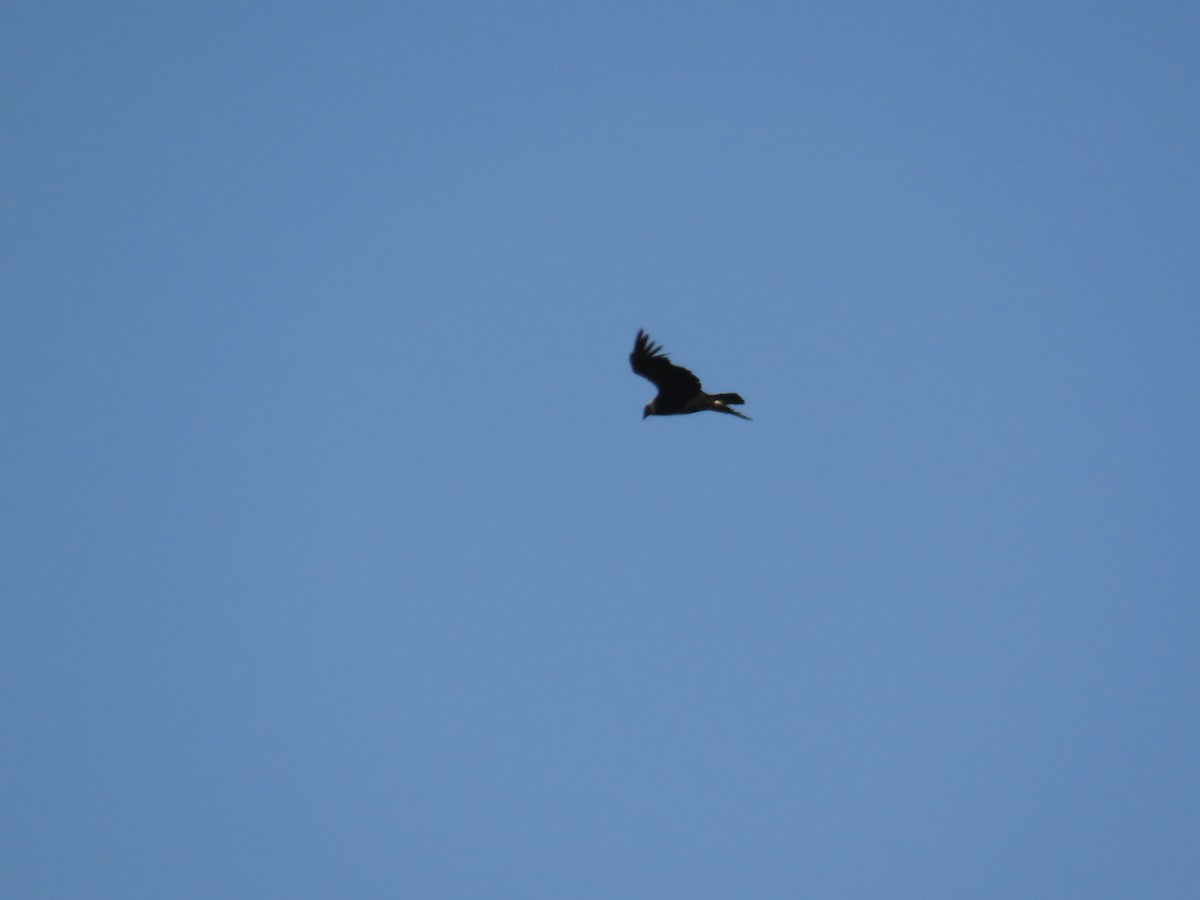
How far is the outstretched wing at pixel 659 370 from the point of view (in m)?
20.4

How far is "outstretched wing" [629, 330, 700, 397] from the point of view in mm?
20406

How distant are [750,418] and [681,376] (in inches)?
56.1

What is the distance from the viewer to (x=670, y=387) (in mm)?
21312

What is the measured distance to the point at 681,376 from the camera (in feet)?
68.3

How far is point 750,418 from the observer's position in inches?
838

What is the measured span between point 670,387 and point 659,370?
69 cm

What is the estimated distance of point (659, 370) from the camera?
20.7 metres

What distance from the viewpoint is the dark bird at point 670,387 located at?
67.1 feet

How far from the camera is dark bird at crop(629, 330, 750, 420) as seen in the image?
20453 millimetres
